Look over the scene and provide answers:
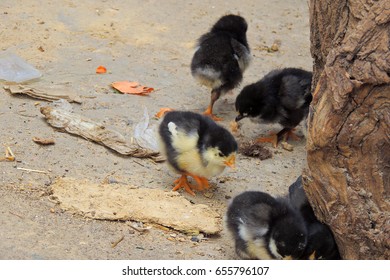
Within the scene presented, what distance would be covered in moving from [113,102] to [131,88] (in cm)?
40

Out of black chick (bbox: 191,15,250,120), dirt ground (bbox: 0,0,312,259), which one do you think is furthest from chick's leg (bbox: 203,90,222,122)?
dirt ground (bbox: 0,0,312,259)

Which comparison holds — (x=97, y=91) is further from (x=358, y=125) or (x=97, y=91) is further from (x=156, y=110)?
(x=358, y=125)

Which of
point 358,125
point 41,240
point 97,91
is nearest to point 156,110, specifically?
point 97,91

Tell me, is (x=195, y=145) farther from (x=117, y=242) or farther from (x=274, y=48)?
(x=274, y=48)

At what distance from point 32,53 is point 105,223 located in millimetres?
3248

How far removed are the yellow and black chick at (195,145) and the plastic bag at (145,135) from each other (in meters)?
0.48

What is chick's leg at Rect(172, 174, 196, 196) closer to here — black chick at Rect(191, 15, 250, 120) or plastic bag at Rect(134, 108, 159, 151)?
plastic bag at Rect(134, 108, 159, 151)

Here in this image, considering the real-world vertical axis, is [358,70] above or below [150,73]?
above

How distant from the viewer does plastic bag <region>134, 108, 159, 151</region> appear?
6.09 meters

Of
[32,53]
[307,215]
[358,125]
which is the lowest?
[32,53]

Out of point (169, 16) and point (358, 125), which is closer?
point (358, 125)

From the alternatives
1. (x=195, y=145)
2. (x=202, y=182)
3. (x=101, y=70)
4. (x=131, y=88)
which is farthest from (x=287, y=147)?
(x=101, y=70)

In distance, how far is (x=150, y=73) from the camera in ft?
24.9

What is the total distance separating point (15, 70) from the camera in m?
6.91
